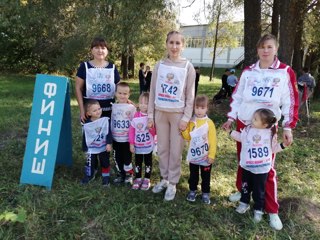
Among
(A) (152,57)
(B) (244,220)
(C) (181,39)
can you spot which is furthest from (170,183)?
(A) (152,57)

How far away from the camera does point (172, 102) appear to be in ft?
12.8

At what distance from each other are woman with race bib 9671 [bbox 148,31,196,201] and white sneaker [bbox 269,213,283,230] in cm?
112

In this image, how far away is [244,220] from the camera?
3.72 metres

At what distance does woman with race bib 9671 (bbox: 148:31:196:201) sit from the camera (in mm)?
3838

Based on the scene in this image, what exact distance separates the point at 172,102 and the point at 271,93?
3.43ft

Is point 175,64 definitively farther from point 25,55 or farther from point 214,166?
point 25,55

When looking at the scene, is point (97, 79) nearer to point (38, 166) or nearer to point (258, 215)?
point (38, 166)

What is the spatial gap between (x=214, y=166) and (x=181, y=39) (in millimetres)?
2556

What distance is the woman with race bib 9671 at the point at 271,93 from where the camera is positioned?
11.5ft

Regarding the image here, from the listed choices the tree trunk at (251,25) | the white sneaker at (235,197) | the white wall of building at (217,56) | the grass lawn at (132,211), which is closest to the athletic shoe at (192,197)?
the grass lawn at (132,211)

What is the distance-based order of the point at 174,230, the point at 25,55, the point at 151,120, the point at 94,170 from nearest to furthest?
the point at 174,230, the point at 151,120, the point at 94,170, the point at 25,55

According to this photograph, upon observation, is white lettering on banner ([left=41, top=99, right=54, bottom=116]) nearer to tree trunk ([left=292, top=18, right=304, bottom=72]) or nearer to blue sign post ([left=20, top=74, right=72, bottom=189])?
blue sign post ([left=20, top=74, right=72, bottom=189])

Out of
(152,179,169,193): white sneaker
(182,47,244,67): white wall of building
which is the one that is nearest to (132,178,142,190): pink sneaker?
(152,179,169,193): white sneaker

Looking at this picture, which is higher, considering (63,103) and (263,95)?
(263,95)
